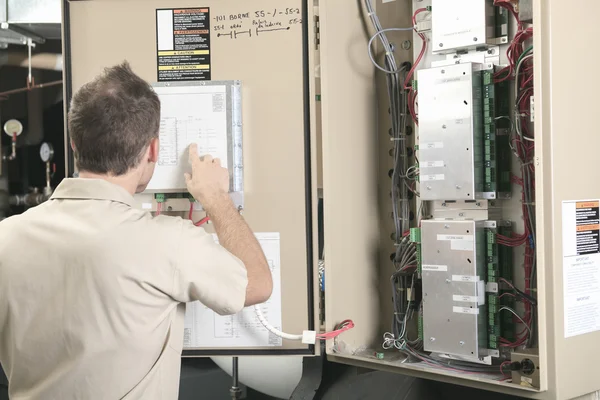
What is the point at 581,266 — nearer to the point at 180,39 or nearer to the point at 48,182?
the point at 180,39

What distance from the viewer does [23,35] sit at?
11.0 ft

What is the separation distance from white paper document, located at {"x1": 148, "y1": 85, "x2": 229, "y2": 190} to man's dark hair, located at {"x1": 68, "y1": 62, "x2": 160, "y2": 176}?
48 cm

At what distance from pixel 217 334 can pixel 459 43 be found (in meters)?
1.16

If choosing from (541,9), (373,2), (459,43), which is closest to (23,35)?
(373,2)

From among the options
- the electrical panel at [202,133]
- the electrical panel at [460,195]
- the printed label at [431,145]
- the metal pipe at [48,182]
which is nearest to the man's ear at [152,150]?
the electrical panel at [202,133]

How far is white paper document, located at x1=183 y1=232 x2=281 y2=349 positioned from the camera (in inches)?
81.4

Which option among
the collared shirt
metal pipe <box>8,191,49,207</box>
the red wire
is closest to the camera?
the collared shirt

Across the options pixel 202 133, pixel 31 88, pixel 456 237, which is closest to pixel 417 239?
pixel 456 237

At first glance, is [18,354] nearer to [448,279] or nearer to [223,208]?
[223,208]

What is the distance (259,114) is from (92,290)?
34.5 inches

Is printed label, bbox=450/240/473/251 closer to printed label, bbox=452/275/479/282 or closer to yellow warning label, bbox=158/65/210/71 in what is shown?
printed label, bbox=452/275/479/282

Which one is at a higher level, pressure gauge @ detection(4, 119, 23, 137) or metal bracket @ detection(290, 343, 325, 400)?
pressure gauge @ detection(4, 119, 23, 137)

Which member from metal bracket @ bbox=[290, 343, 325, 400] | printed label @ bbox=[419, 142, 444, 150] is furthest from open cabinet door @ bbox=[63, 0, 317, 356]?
printed label @ bbox=[419, 142, 444, 150]

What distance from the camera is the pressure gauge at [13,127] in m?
3.51
